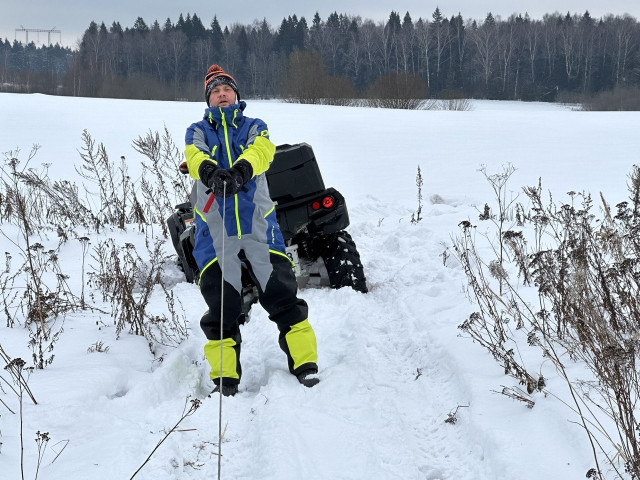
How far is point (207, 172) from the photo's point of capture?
3.18 meters

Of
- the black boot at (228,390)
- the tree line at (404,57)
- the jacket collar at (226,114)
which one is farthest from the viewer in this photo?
the tree line at (404,57)

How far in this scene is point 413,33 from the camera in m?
60.7

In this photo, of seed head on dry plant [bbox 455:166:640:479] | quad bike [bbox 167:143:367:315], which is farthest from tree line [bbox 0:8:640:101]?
seed head on dry plant [bbox 455:166:640:479]

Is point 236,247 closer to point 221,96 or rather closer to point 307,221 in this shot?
point 221,96

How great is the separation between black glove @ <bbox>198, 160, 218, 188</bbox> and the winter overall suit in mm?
128

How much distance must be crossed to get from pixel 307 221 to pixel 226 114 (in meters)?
1.58

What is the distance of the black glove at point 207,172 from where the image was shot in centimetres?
317

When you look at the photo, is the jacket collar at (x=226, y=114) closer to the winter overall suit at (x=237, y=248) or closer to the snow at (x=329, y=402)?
the winter overall suit at (x=237, y=248)

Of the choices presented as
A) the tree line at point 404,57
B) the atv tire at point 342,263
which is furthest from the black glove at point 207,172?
the tree line at point 404,57

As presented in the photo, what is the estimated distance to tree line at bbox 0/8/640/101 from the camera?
188 feet

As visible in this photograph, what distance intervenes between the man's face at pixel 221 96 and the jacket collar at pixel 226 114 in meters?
0.11

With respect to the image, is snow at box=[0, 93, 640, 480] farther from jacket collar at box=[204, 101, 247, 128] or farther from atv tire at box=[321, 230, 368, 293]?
jacket collar at box=[204, 101, 247, 128]

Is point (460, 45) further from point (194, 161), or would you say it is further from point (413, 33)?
point (194, 161)

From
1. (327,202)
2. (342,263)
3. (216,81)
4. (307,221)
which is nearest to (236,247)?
(216,81)
